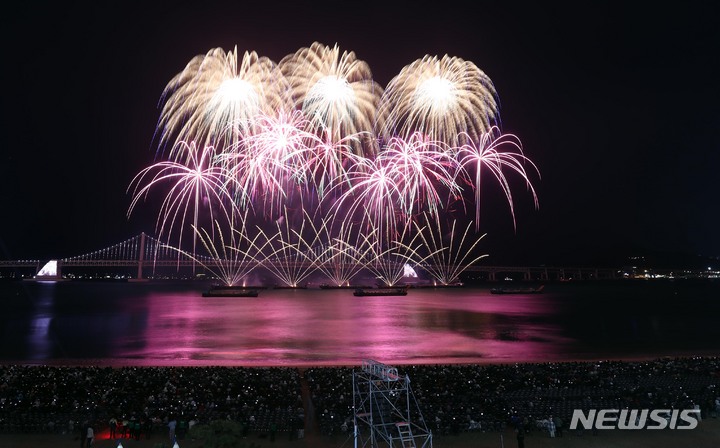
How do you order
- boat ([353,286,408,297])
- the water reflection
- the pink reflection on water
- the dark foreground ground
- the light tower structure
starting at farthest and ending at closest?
1. boat ([353,286,408,297])
2. the water reflection
3. the pink reflection on water
4. the dark foreground ground
5. the light tower structure

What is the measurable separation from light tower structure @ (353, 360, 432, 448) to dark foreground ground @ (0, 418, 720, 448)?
0.63 m

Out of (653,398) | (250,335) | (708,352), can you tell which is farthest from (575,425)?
(250,335)

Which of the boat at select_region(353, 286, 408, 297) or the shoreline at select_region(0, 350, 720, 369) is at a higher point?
the shoreline at select_region(0, 350, 720, 369)

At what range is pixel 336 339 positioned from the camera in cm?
3275

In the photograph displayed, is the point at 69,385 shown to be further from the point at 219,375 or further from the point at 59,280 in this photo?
the point at 59,280

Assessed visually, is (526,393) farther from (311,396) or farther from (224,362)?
(224,362)

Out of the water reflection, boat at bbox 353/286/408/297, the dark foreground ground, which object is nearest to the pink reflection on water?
the water reflection

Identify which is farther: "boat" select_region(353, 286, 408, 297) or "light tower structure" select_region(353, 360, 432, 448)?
"boat" select_region(353, 286, 408, 297)

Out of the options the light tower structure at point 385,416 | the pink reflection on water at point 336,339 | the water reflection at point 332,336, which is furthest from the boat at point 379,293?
the light tower structure at point 385,416

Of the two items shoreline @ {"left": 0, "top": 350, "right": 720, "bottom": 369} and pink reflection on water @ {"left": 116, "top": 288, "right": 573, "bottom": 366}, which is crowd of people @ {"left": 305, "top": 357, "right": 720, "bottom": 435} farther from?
pink reflection on water @ {"left": 116, "top": 288, "right": 573, "bottom": 366}

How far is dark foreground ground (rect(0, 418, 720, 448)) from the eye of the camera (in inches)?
503

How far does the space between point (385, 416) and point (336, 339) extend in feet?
67.0

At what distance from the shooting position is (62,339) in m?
35.1

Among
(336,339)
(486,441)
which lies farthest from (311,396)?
(336,339)
